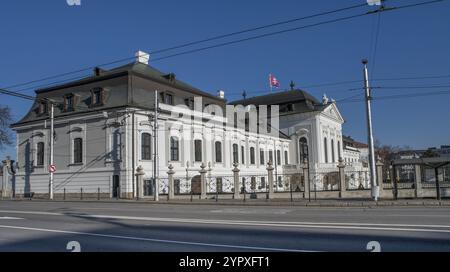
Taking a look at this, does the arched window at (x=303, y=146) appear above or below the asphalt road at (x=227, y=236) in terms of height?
above

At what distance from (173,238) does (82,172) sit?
99.2 feet

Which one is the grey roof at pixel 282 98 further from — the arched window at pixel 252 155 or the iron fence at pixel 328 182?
the iron fence at pixel 328 182

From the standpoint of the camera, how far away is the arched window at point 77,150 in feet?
128

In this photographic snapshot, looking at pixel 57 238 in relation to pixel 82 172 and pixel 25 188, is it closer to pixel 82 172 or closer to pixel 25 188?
pixel 82 172

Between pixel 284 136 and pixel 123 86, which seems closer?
pixel 123 86

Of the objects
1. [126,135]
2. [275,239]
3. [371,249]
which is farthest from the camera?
[126,135]

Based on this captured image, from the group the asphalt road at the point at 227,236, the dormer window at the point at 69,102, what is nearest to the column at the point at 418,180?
the asphalt road at the point at 227,236

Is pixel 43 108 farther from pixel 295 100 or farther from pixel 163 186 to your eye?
pixel 295 100

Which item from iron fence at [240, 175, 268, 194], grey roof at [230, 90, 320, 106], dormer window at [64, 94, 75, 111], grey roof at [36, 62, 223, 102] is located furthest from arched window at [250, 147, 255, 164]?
dormer window at [64, 94, 75, 111]

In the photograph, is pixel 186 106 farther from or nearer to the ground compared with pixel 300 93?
nearer to the ground

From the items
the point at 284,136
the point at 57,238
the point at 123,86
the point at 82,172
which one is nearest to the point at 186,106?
the point at 123,86

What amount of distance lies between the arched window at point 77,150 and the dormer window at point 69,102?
2967mm

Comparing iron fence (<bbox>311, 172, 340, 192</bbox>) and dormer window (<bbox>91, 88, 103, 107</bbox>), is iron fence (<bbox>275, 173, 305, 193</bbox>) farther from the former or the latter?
dormer window (<bbox>91, 88, 103, 107</bbox>)
